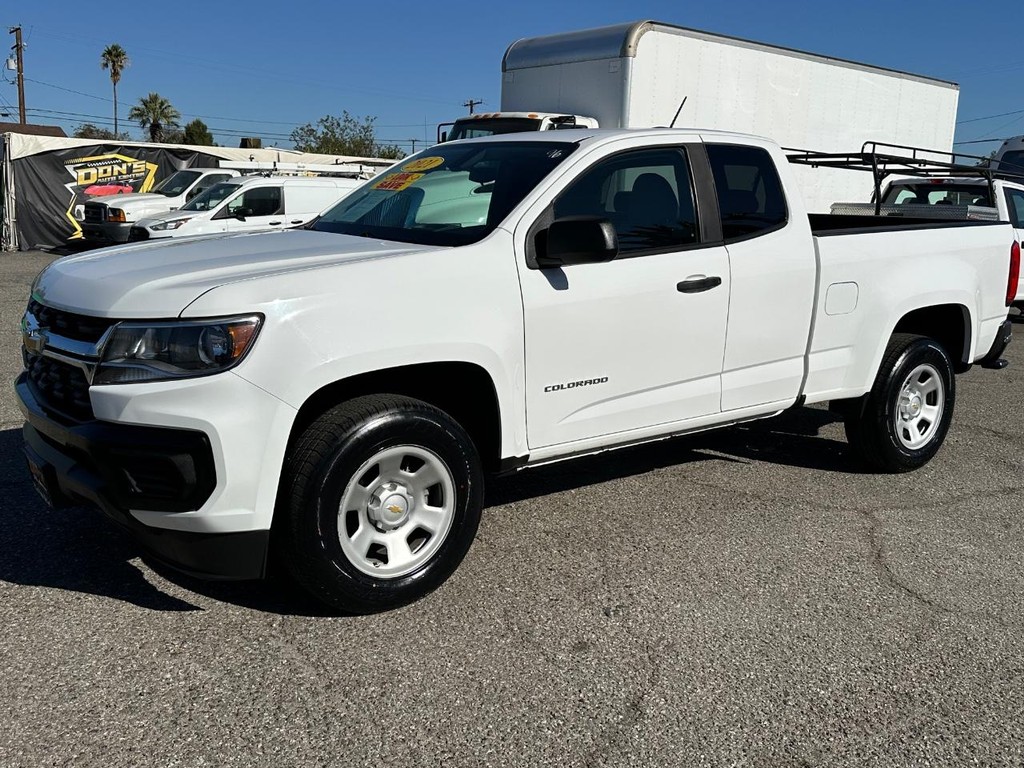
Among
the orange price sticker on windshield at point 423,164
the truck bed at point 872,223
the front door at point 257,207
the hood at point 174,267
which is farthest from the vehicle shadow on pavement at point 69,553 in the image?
the front door at point 257,207

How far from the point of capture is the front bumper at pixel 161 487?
3.16m

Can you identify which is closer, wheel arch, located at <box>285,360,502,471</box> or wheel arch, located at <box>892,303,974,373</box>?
wheel arch, located at <box>285,360,502,471</box>

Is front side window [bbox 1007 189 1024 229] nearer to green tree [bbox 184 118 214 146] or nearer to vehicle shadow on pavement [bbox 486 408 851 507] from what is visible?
vehicle shadow on pavement [bbox 486 408 851 507]

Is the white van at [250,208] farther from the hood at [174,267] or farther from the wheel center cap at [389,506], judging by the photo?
the wheel center cap at [389,506]

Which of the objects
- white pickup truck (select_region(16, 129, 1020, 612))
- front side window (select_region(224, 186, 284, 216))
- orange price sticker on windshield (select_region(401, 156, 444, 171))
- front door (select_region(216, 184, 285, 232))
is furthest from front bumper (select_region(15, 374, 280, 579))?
front side window (select_region(224, 186, 284, 216))

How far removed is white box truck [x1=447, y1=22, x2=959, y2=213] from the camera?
1240 cm

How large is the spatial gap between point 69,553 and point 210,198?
15.0 m

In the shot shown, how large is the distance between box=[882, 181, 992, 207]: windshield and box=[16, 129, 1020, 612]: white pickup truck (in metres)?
7.47

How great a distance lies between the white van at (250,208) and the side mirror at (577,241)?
1306 cm

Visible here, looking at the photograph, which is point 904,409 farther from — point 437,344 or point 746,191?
point 437,344

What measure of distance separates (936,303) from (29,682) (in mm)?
4976

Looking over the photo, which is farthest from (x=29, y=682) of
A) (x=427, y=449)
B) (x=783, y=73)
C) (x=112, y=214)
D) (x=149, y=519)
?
(x=112, y=214)

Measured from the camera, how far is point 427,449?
3.66m

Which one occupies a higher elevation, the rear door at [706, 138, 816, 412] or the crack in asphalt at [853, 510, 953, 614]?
the rear door at [706, 138, 816, 412]
